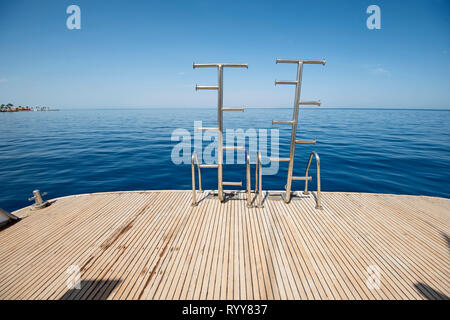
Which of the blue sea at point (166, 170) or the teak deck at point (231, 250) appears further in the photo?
the blue sea at point (166, 170)

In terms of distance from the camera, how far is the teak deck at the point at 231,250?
Answer: 2.71 meters

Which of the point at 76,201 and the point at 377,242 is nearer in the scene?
the point at 377,242

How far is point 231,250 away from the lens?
3.45 m

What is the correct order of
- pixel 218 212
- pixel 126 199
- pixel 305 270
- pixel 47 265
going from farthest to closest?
1. pixel 126 199
2. pixel 218 212
3. pixel 47 265
4. pixel 305 270

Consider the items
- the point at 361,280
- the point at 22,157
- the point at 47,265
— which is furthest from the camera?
the point at 22,157

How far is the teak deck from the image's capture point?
8.89ft

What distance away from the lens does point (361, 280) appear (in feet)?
9.23

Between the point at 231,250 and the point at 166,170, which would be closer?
the point at 231,250

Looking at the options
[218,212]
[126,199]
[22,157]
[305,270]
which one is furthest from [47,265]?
[22,157]

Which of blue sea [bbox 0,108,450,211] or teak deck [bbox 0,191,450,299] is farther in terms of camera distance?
blue sea [bbox 0,108,450,211]

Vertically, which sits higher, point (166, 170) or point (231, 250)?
point (231, 250)
